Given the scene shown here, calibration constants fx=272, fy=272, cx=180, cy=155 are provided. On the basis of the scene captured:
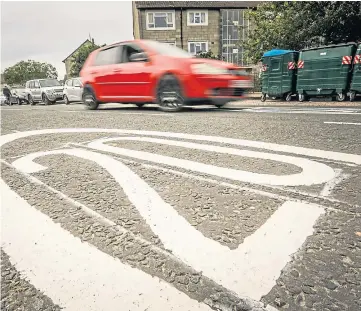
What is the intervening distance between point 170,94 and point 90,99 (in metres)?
3.12

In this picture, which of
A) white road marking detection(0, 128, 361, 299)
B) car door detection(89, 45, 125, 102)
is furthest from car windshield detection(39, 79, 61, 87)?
white road marking detection(0, 128, 361, 299)

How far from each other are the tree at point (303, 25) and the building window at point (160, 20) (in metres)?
13.9

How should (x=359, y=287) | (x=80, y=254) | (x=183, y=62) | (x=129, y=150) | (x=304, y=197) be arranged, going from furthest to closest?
(x=183, y=62) < (x=129, y=150) < (x=304, y=197) < (x=80, y=254) < (x=359, y=287)

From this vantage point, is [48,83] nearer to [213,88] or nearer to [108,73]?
[108,73]

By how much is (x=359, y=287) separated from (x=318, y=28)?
55.7 ft

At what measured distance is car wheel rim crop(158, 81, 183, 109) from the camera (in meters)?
Answer: 6.12

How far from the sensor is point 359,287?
0.93 metres

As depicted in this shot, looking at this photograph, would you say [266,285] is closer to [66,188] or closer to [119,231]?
[119,231]

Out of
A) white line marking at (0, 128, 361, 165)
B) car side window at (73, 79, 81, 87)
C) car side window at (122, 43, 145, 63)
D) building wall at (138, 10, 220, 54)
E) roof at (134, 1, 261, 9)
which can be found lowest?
white line marking at (0, 128, 361, 165)

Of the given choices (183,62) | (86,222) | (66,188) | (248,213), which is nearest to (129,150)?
(66,188)

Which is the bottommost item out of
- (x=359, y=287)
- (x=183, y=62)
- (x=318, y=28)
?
(x=359, y=287)

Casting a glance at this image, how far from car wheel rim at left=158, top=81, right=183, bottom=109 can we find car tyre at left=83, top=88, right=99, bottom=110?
103 inches

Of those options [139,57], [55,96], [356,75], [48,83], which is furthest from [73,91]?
[356,75]

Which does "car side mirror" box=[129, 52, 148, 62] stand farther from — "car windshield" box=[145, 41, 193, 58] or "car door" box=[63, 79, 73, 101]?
"car door" box=[63, 79, 73, 101]
